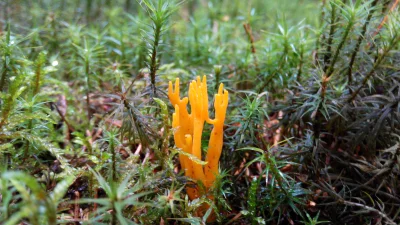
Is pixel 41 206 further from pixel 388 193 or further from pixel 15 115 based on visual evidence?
pixel 388 193

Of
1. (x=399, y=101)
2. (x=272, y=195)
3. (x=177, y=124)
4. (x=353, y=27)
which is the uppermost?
(x=353, y=27)

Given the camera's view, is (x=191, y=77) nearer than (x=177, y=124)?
No

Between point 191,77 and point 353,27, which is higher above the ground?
point 353,27

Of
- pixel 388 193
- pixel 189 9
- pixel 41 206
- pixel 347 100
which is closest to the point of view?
pixel 41 206

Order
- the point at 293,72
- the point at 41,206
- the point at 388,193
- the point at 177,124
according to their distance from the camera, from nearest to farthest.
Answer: the point at 41,206, the point at 177,124, the point at 388,193, the point at 293,72

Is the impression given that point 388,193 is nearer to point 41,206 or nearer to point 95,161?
point 95,161

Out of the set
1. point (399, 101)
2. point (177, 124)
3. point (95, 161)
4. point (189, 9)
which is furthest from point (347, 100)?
point (189, 9)

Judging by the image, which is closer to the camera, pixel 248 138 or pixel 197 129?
pixel 197 129
